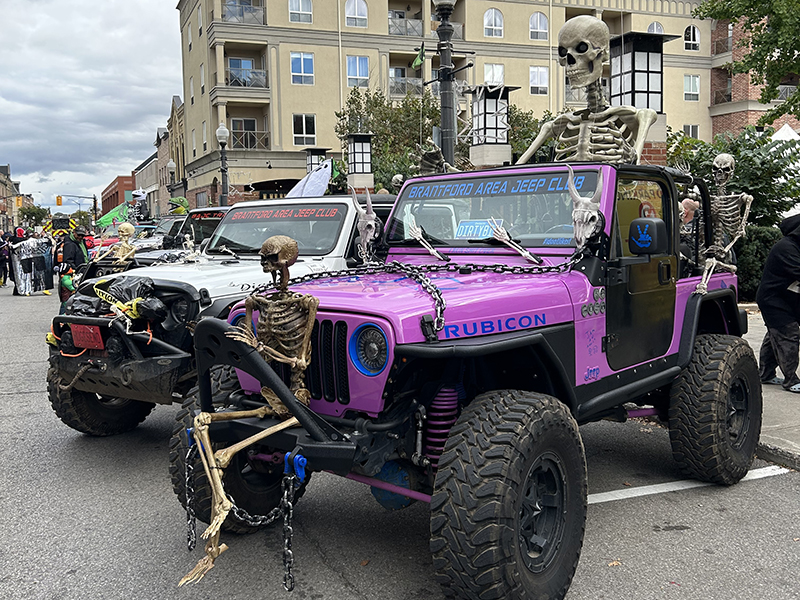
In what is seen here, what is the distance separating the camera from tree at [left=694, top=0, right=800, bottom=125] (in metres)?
16.5

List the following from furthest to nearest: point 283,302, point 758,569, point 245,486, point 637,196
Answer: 1. point 637,196
2. point 245,486
3. point 758,569
4. point 283,302

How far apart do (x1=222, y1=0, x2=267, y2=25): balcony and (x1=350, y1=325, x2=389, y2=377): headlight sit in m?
33.4

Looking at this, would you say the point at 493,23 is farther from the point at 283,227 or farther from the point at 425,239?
the point at 425,239

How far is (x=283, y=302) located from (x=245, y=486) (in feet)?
4.24

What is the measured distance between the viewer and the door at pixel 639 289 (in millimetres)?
4258

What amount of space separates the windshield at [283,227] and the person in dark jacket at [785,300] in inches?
164

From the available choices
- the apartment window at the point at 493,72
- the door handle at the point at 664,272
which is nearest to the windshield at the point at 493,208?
the door handle at the point at 664,272

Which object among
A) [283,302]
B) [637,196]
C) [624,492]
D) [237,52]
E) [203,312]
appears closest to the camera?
[283,302]

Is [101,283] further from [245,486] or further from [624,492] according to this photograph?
[624,492]

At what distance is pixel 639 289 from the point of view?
447 cm

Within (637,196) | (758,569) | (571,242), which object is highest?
(637,196)

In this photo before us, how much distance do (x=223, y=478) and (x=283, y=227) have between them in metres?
3.83

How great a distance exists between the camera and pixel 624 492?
5000 millimetres

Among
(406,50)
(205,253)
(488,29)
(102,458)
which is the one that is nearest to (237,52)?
(406,50)
